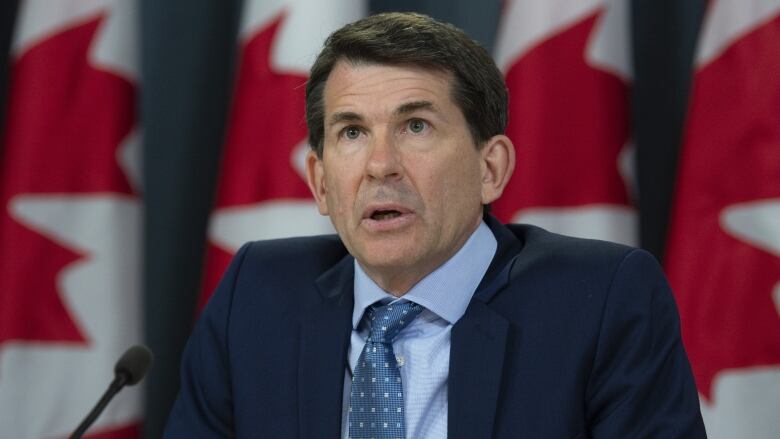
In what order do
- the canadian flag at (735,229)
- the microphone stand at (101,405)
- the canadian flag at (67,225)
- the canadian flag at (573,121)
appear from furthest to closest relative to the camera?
the canadian flag at (67,225) → the canadian flag at (573,121) → the canadian flag at (735,229) → the microphone stand at (101,405)

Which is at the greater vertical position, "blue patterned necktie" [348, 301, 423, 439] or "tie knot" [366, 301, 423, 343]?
"tie knot" [366, 301, 423, 343]

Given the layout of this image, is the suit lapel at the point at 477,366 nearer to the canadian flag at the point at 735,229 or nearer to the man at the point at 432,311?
the man at the point at 432,311

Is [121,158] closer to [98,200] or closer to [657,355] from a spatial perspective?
[98,200]

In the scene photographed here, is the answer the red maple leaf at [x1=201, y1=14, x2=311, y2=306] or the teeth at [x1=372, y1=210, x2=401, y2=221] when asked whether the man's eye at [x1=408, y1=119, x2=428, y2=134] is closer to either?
the teeth at [x1=372, y1=210, x2=401, y2=221]

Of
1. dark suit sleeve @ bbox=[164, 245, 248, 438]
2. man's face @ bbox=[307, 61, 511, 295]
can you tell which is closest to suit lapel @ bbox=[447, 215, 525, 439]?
man's face @ bbox=[307, 61, 511, 295]

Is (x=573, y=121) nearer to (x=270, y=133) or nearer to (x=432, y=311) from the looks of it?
(x=270, y=133)

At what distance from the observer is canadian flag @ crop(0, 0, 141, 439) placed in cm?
262

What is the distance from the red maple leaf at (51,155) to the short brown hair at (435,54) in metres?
1.11

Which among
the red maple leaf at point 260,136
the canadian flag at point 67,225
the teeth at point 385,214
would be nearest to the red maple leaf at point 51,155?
the canadian flag at point 67,225

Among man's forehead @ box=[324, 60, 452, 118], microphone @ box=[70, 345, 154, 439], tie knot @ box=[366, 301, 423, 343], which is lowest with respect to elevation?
microphone @ box=[70, 345, 154, 439]

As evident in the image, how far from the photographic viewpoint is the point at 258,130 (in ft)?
8.63

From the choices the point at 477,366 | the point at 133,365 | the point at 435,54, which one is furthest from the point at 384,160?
the point at 133,365

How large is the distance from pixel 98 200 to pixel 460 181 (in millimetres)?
1294

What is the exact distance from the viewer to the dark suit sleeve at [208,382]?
1.78m
